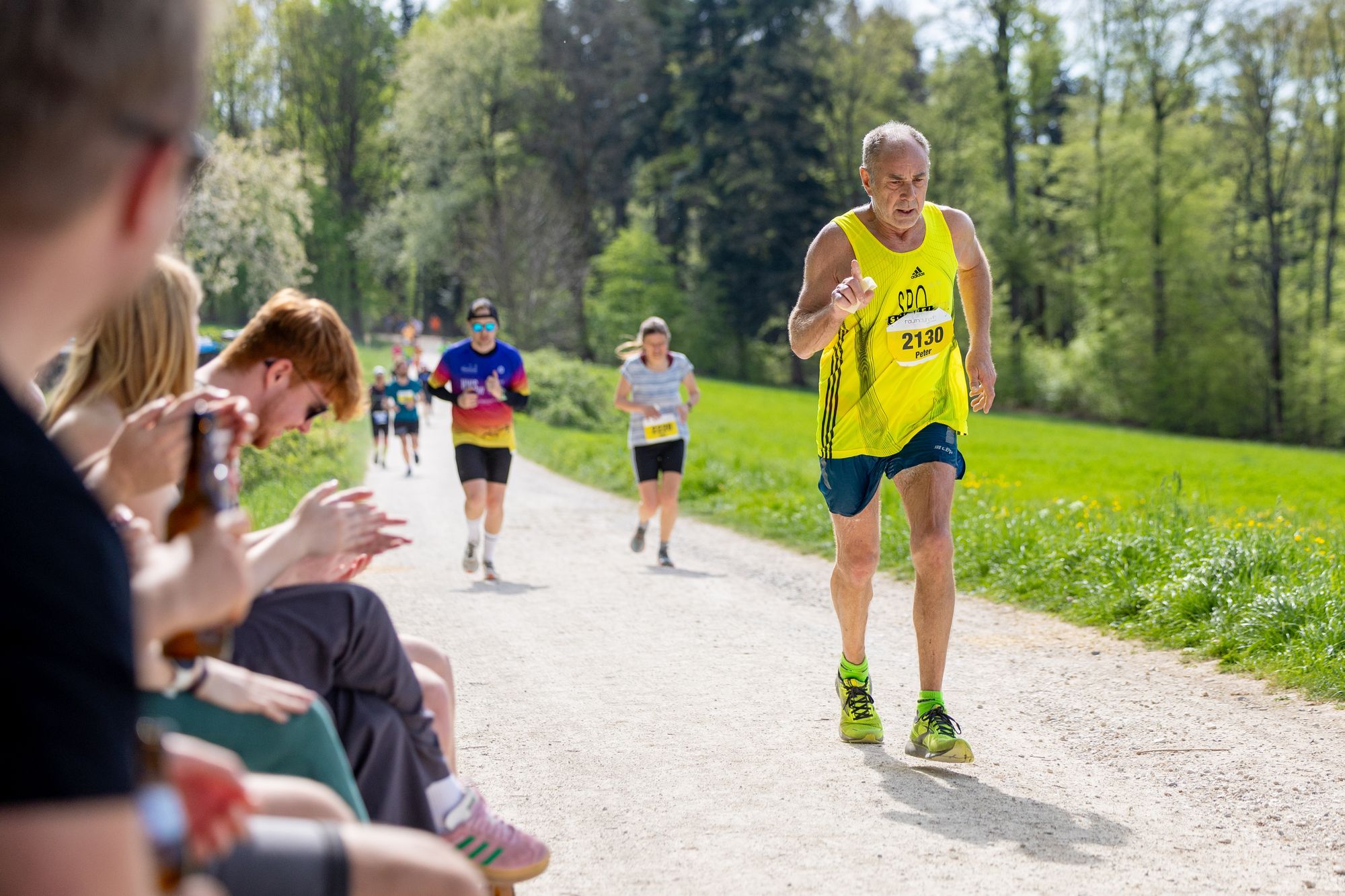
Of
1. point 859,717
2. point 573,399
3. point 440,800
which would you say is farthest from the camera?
point 573,399

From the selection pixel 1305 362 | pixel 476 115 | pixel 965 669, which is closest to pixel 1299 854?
pixel 965 669

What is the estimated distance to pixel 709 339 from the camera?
59469 mm

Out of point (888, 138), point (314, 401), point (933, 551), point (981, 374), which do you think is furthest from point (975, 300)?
point (314, 401)

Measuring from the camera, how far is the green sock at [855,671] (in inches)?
215

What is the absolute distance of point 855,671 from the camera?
548 centimetres

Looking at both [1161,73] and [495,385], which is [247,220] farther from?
[1161,73]

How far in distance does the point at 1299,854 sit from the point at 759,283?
5225 centimetres

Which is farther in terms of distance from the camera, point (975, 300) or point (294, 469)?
point (294, 469)

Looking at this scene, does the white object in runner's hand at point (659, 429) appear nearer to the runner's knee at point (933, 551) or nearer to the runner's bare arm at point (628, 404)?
the runner's bare arm at point (628, 404)

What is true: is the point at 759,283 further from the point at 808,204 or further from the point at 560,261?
the point at 560,261

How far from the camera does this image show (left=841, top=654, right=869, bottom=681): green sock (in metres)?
5.46

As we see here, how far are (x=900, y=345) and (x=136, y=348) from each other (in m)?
3.32

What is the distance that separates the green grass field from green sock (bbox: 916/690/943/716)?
2.03 metres

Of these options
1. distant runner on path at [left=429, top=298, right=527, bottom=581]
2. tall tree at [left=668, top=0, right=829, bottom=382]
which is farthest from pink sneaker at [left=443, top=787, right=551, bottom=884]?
tall tree at [left=668, top=0, right=829, bottom=382]
